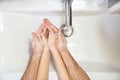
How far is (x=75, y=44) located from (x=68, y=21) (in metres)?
0.17

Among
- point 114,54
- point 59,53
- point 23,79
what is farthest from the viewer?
point 114,54

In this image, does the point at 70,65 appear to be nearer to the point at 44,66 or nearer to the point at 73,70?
the point at 73,70

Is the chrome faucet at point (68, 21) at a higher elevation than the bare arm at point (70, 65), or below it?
higher

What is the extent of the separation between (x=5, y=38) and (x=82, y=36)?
0.49m

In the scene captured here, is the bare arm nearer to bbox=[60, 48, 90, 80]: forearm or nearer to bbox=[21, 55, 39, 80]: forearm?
bbox=[60, 48, 90, 80]: forearm

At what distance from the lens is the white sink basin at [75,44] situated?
1211mm

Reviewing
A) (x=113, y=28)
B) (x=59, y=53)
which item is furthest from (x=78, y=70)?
(x=113, y=28)

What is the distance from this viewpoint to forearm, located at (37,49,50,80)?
1122mm

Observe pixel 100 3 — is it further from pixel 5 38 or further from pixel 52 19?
pixel 5 38

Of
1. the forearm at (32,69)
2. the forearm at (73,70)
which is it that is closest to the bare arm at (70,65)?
the forearm at (73,70)

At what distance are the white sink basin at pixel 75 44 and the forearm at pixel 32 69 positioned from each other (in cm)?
5

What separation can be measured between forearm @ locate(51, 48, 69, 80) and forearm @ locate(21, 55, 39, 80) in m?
0.11

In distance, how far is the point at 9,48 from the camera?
124cm

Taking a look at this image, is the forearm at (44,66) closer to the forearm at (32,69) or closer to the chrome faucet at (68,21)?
the forearm at (32,69)
